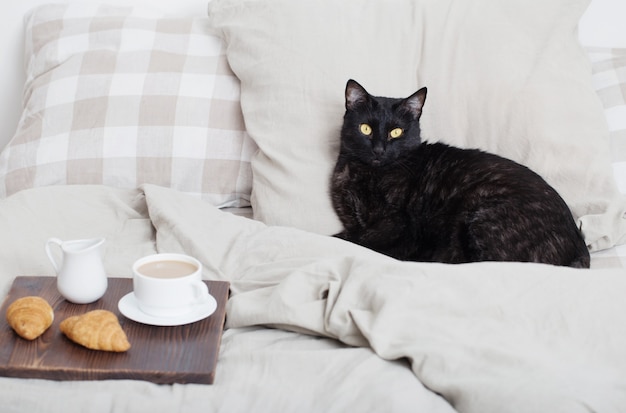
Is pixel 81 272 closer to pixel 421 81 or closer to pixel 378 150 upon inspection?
pixel 378 150

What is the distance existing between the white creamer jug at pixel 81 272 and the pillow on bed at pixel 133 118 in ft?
2.36

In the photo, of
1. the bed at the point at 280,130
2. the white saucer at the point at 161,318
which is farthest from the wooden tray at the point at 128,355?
the bed at the point at 280,130

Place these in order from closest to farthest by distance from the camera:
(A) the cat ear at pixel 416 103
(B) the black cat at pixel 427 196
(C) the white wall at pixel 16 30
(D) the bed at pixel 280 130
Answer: (D) the bed at pixel 280 130
(B) the black cat at pixel 427 196
(A) the cat ear at pixel 416 103
(C) the white wall at pixel 16 30

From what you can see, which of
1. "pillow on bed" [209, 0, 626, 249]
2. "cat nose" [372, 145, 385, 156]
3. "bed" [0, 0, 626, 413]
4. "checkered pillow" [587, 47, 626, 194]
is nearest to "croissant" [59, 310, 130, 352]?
"bed" [0, 0, 626, 413]

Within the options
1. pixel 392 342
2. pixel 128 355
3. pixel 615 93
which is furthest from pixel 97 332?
pixel 615 93

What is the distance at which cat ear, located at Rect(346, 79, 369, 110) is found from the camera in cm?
159

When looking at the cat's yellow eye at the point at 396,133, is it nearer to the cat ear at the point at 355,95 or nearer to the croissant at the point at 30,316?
the cat ear at the point at 355,95

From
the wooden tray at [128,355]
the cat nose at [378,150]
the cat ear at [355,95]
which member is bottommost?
the wooden tray at [128,355]

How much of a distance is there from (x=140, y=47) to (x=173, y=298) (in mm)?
1077

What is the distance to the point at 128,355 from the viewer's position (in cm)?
92

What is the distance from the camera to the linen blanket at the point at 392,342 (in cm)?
88

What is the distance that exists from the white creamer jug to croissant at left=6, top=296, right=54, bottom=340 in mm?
45

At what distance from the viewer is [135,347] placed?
0.94m

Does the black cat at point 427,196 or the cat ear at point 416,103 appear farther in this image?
the cat ear at point 416,103
